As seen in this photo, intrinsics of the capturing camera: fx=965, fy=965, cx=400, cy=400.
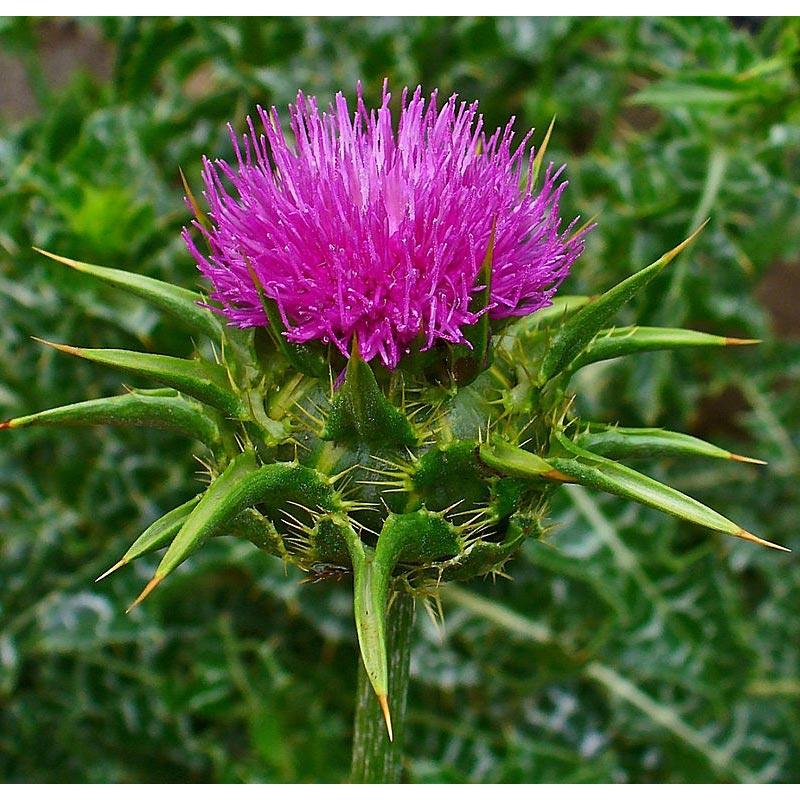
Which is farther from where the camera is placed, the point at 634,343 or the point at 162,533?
the point at 634,343

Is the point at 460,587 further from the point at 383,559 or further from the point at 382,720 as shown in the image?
the point at 383,559

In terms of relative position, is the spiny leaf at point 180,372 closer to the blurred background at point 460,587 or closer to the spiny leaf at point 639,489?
the spiny leaf at point 639,489

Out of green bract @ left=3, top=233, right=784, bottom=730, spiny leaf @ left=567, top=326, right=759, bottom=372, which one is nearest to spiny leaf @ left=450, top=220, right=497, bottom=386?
green bract @ left=3, top=233, right=784, bottom=730

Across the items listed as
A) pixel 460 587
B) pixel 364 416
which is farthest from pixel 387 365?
pixel 460 587

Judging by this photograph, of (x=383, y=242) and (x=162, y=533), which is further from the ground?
(x=383, y=242)

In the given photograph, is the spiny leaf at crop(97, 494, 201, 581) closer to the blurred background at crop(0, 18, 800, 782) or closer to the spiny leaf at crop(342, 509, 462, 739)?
the spiny leaf at crop(342, 509, 462, 739)

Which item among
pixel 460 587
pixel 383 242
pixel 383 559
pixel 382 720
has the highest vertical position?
pixel 383 242

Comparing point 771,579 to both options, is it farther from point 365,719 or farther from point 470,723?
point 365,719
